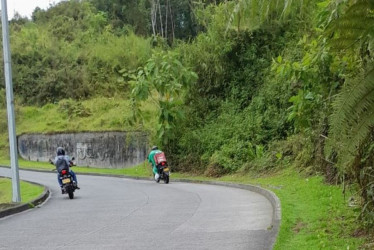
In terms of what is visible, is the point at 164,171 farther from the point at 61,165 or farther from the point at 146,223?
the point at 146,223

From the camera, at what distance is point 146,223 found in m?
10.8

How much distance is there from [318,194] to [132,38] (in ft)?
134

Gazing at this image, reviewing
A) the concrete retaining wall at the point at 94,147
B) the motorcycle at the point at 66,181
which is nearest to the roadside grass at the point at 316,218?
the motorcycle at the point at 66,181

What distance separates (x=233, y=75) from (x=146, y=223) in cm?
1763

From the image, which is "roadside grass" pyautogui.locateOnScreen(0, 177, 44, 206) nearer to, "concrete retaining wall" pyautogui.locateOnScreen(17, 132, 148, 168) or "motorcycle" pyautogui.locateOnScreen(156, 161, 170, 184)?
"motorcycle" pyautogui.locateOnScreen(156, 161, 170, 184)

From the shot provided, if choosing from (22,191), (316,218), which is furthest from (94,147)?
(316,218)

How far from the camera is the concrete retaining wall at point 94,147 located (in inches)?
1304

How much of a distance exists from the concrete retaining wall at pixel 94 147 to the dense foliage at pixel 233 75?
12.3 feet

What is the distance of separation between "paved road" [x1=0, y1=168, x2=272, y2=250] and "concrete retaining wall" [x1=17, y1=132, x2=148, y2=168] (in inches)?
648

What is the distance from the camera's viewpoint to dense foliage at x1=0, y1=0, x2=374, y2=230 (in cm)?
438

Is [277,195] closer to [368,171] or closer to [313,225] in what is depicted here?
[313,225]

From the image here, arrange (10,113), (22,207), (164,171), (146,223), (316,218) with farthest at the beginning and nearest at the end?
(164,171) → (10,113) → (22,207) → (146,223) → (316,218)

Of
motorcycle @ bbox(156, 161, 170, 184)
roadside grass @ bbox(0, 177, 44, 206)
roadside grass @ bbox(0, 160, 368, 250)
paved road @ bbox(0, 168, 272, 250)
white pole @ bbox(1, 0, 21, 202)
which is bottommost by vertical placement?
roadside grass @ bbox(0, 177, 44, 206)

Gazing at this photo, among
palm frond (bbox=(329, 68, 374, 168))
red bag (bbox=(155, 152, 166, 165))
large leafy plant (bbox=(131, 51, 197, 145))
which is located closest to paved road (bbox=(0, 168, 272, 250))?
palm frond (bbox=(329, 68, 374, 168))
